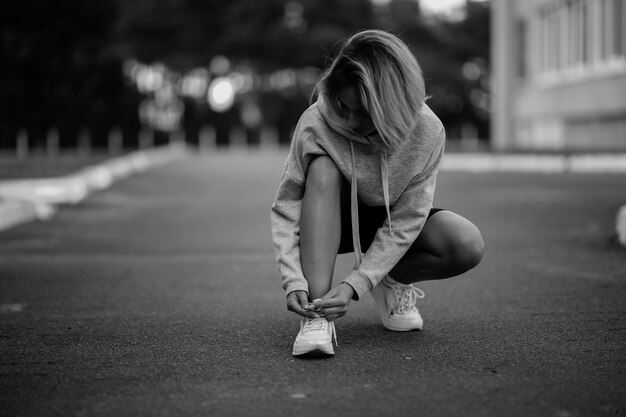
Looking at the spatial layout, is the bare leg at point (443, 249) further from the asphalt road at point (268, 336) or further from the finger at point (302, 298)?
the finger at point (302, 298)

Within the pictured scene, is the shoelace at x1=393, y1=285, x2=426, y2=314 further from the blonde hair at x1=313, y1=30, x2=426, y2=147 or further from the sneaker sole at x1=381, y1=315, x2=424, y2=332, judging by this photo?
the blonde hair at x1=313, y1=30, x2=426, y2=147

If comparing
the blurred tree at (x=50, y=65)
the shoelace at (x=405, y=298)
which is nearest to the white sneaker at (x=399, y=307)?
the shoelace at (x=405, y=298)

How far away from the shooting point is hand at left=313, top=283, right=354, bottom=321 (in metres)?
3.46

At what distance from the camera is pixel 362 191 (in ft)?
12.3

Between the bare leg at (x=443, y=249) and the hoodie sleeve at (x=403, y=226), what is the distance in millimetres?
77

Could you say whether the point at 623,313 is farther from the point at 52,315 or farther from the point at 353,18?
the point at 353,18

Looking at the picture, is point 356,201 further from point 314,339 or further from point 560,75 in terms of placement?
point 560,75

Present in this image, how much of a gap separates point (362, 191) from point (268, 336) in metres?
0.76

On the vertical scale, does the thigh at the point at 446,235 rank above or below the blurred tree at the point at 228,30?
below

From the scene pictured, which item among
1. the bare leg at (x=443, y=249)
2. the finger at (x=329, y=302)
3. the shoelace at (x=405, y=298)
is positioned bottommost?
the shoelace at (x=405, y=298)

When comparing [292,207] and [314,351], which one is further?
[292,207]

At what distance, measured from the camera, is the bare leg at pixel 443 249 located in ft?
12.1

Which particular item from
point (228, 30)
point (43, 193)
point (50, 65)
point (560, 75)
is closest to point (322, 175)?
point (43, 193)

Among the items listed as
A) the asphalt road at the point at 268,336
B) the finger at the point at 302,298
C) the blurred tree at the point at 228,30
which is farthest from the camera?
the blurred tree at the point at 228,30
